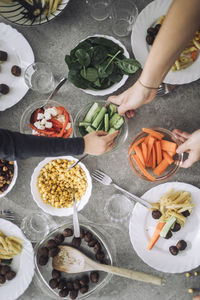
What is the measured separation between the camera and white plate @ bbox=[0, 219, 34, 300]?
179 centimetres

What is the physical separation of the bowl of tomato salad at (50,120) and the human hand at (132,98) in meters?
0.29

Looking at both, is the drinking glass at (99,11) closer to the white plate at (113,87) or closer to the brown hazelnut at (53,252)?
the white plate at (113,87)

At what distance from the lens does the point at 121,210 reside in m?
1.82

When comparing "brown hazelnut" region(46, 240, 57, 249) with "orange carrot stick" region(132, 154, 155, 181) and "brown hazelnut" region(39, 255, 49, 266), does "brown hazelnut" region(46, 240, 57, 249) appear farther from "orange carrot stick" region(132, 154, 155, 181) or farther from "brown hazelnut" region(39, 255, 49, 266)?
"orange carrot stick" region(132, 154, 155, 181)

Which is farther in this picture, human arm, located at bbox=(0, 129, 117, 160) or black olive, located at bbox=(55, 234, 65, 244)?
black olive, located at bbox=(55, 234, 65, 244)

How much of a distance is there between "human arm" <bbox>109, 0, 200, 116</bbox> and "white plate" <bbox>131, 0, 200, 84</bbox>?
0.27 metres

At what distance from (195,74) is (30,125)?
1.01 metres

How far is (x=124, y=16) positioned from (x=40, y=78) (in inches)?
25.3

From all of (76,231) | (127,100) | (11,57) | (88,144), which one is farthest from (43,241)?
(11,57)

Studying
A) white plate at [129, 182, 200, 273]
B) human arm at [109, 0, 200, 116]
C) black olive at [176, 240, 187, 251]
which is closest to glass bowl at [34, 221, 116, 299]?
white plate at [129, 182, 200, 273]

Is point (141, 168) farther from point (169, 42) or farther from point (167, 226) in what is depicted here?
point (169, 42)

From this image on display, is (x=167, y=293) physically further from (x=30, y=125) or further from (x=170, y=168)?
(x=30, y=125)

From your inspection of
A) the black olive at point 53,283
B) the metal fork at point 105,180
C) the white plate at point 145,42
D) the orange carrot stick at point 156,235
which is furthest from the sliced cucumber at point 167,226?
the white plate at point 145,42

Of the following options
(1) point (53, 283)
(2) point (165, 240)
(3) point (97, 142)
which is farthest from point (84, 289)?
(3) point (97, 142)
